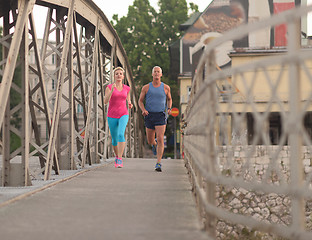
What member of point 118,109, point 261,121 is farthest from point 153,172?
point 261,121

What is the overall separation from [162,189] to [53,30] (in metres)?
4.10

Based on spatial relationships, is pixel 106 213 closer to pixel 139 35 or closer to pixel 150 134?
pixel 150 134

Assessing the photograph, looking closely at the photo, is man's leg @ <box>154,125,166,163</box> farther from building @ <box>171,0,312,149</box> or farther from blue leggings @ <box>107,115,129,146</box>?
building @ <box>171,0,312,149</box>

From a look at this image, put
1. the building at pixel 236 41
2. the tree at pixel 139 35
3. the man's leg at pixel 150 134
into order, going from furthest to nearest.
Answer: the tree at pixel 139 35 → the building at pixel 236 41 → the man's leg at pixel 150 134

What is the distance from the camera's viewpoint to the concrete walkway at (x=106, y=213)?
4039mm

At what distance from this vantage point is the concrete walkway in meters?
4.04

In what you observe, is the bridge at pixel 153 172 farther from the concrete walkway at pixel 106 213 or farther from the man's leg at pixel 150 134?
the man's leg at pixel 150 134

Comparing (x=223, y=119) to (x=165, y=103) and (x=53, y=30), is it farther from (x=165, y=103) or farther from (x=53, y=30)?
(x=53, y=30)

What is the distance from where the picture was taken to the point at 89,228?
4293 mm

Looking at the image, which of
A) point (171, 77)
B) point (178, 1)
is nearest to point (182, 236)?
point (171, 77)

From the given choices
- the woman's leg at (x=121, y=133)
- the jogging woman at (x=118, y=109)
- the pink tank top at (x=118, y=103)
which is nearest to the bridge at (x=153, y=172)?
the woman's leg at (x=121, y=133)

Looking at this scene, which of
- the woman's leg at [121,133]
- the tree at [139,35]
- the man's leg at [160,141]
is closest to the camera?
the man's leg at [160,141]

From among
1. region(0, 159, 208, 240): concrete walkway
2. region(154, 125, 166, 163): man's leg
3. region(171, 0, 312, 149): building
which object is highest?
region(171, 0, 312, 149): building

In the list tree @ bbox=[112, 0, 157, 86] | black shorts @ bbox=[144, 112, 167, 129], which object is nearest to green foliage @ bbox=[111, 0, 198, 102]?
tree @ bbox=[112, 0, 157, 86]
